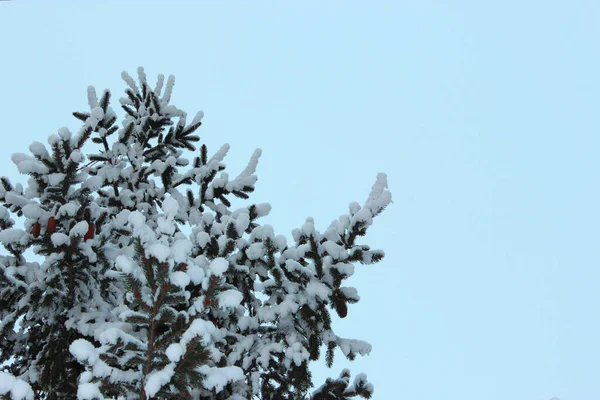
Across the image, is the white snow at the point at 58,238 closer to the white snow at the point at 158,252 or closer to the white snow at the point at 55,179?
the white snow at the point at 55,179

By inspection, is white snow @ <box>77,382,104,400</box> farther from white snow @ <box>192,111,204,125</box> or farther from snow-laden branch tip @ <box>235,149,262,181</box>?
white snow @ <box>192,111,204,125</box>

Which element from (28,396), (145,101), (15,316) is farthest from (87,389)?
(145,101)

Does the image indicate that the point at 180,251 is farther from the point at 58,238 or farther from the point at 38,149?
the point at 38,149

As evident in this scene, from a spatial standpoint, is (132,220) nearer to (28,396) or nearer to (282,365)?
(28,396)

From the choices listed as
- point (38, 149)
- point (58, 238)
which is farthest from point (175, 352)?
point (38, 149)

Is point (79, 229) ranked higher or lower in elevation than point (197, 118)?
lower

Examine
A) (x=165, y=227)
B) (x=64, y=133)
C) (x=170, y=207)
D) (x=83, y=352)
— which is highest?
(x=64, y=133)

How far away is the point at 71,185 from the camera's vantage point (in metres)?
4.97

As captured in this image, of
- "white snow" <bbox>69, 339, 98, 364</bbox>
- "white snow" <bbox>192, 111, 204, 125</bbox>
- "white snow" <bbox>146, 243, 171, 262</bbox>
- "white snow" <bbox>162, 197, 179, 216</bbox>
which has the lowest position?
"white snow" <bbox>69, 339, 98, 364</bbox>

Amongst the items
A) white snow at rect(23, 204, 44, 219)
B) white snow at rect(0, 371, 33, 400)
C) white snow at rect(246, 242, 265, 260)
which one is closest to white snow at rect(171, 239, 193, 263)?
white snow at rect(0, 371, 33, 400)

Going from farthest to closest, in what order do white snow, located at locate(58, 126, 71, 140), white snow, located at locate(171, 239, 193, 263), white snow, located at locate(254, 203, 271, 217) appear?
1. white snow, located at locate(254, 203, 271, 217)
2. white snow, located at locate(58, 126, 71, 140)
3. white snow, located at locate(171, 239, 193, 263)

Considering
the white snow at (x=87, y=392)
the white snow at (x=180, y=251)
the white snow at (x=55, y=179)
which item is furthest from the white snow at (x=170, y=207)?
the white snow at (x=55, y=179)

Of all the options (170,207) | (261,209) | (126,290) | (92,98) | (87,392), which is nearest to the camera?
(87,392)

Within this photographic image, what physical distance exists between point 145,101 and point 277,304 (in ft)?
13.3
